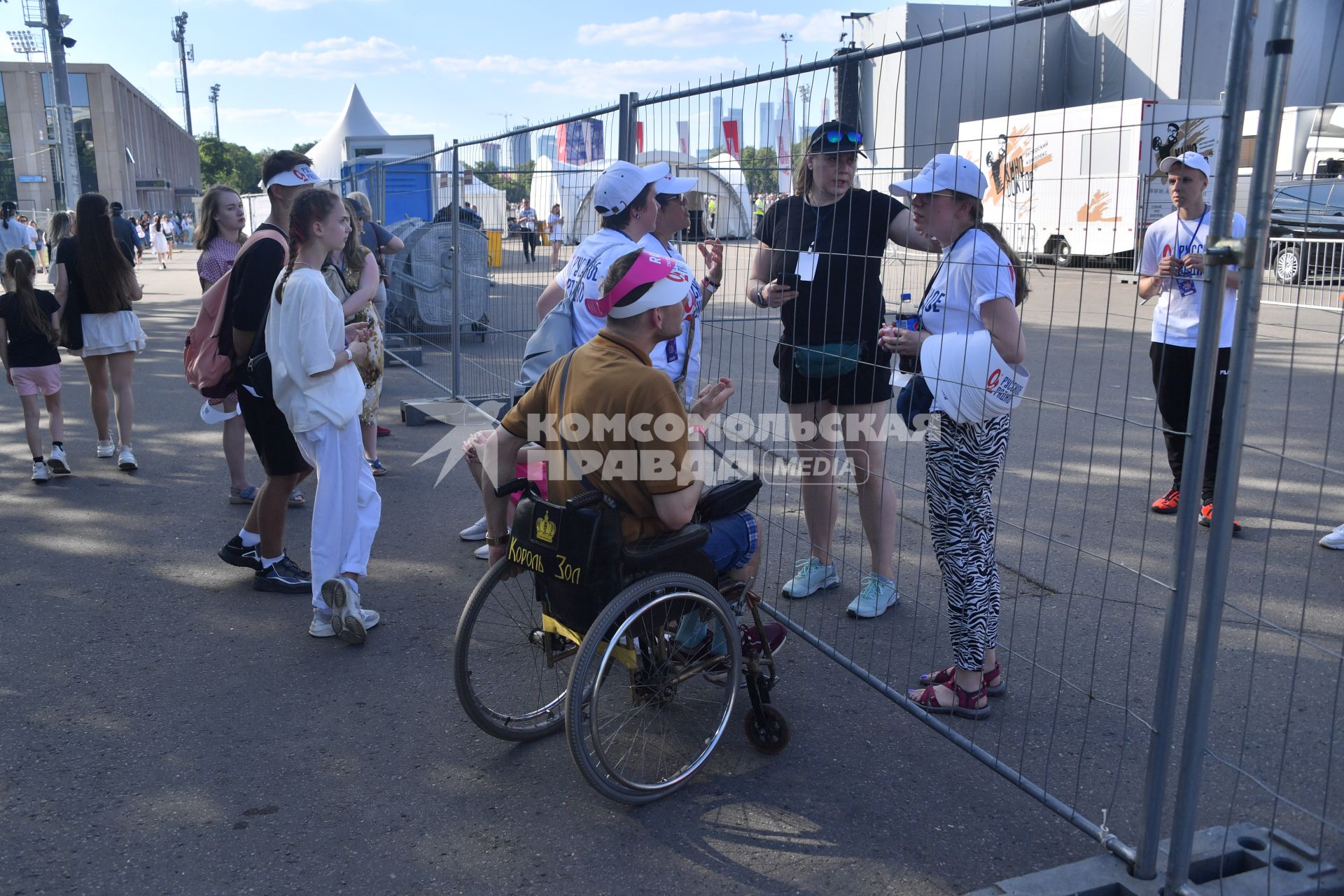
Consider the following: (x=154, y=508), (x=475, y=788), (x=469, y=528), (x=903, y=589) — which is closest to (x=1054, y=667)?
(x=903, y=589)

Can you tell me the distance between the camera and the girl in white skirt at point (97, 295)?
6.44 m

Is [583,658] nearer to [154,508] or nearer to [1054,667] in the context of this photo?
[1054,667]

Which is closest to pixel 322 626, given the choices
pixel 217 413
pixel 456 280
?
pixel 217 413

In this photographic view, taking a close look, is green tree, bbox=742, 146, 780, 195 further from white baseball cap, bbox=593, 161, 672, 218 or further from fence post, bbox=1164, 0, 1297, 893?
fence post, bbox=1164, 0, 1297, 893

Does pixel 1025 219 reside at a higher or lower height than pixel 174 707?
higher

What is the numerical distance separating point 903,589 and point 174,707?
3026 millimetres

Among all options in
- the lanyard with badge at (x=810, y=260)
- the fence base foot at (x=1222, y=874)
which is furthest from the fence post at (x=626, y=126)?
the fence base foot at (x=1222, y=874)

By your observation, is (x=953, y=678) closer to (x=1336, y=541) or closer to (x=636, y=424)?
(x=636, y=424)

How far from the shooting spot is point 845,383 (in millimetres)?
4203

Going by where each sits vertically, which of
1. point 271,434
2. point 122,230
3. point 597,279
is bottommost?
point 271,434

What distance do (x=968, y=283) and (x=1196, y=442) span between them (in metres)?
1.07

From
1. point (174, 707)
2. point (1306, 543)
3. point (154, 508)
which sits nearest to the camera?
point (174, 707)

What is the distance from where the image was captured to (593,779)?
2.93 m

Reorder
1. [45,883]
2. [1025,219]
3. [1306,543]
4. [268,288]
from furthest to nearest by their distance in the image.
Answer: [1306,543] → [268,288] → [1025,219] → [45,883]
